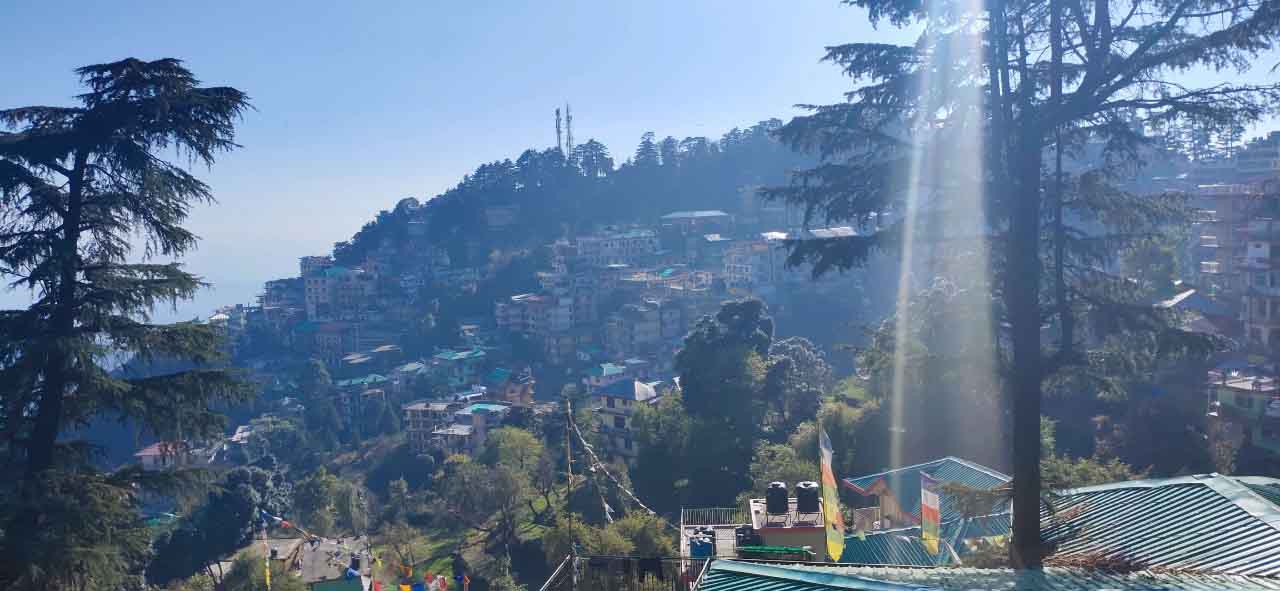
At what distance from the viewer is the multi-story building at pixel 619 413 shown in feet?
98.2

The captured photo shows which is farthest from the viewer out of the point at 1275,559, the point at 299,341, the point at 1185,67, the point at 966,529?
the point at 299,341

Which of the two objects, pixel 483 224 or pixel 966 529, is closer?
pixel 966 529

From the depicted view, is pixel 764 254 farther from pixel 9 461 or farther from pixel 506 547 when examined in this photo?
pixel 9 461

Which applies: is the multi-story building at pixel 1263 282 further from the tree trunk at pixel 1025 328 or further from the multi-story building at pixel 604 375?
the multi-story building at pixel 604 375

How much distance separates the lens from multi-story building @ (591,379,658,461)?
29.9 m

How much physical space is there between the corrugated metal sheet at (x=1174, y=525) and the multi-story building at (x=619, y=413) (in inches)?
896

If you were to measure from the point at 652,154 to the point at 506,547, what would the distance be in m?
55.5

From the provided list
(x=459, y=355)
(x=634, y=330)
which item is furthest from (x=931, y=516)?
(x=459, y=355)

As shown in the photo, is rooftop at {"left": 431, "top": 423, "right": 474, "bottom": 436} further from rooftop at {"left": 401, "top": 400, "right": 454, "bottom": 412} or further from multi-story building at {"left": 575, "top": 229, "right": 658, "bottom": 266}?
multi-story building at {"left": 575, "top": 229, "right": 658, "bottom": 266}

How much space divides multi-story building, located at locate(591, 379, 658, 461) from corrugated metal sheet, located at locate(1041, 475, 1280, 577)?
22.8 metres

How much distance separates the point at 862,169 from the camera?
6.96m

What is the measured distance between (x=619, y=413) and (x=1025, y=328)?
24.5 metres

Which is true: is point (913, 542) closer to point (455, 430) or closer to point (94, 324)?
point (94, 324)

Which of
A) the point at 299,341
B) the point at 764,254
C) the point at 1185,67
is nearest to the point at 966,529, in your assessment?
the point at 1185,67
